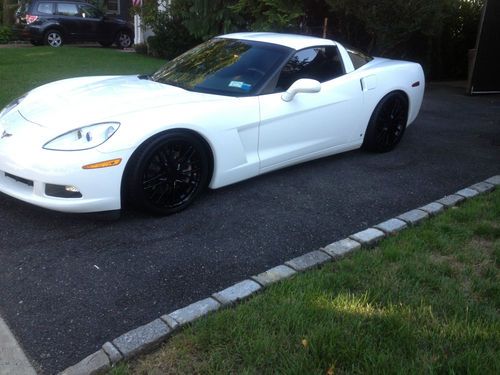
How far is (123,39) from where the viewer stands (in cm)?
1850

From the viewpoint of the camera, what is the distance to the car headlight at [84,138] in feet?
11.2

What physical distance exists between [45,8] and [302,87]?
15145mm

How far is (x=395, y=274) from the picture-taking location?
3.06 meters

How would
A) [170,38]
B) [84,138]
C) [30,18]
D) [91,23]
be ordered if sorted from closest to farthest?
[84,138] < [170,38] < [30,18] < [91,23]

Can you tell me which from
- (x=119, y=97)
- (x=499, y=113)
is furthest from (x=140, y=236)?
(x=499, y=113)

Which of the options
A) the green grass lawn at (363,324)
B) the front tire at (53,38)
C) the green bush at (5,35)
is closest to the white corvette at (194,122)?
the green grass lawn at (363,324)

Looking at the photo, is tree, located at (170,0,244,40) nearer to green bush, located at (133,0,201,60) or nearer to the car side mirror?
green bush, located at (133,0,201,60)

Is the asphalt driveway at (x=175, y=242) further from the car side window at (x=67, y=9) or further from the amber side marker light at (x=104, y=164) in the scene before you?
the car side window at (x=67, y=9)

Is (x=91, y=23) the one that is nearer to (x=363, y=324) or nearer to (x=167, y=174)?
(x=167, y=174)

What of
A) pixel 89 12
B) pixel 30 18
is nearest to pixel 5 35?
pixel 30 18

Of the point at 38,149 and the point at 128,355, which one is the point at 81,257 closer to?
the point at 38,149

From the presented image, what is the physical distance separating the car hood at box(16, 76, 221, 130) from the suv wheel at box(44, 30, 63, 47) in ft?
44.5

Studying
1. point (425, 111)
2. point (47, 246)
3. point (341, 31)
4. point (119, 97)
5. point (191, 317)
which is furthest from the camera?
point (341, 31)

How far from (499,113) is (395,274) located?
6614mm
